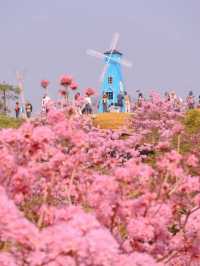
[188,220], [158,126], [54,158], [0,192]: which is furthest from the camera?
[158,126]

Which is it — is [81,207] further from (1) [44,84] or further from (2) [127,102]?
(2) [127,102]

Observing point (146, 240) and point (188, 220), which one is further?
point (188, 220)

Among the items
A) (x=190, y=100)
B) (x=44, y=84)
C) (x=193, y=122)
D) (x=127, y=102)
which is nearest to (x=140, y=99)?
(x=190, y=100)

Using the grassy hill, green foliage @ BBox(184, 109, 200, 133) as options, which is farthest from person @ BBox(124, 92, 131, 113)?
green foliage @ BBox(184, 109, 200, 133)

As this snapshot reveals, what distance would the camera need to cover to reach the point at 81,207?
5000 mm

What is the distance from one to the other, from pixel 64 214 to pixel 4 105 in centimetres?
4106

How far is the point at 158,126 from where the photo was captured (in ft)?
96.7

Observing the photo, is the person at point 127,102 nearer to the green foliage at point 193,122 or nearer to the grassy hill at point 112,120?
the grassy hill at point 112,120

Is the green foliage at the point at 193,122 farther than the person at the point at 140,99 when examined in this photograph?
No

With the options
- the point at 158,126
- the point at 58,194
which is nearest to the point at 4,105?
the point at 158,126

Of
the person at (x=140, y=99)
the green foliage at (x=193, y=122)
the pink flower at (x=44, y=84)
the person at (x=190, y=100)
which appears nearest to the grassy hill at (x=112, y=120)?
the person at (x=140, y=99)

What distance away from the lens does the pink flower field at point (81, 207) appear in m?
3.95

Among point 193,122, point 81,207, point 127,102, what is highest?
point 127,102

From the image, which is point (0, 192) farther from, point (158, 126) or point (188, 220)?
→ point (158, 126)
